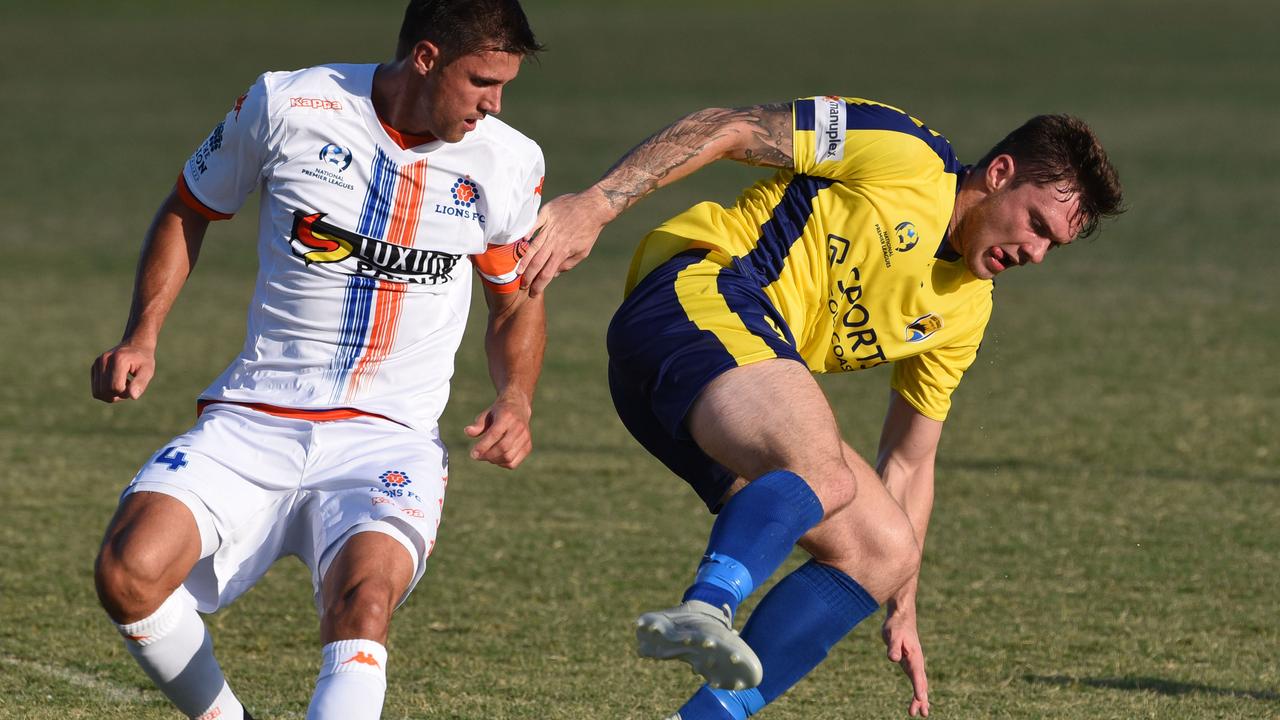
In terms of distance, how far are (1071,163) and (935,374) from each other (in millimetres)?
753

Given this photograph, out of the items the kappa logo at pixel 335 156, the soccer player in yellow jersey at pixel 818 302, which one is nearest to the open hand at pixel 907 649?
the soccer player in yellow jersey at pixel 818 302

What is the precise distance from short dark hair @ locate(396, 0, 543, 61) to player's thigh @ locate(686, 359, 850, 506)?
99cm

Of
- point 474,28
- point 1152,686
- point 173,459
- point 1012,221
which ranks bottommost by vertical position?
point 1152,686

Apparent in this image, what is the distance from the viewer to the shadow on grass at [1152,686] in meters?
5.32

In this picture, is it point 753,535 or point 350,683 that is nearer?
point 350,683

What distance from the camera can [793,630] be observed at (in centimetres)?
439

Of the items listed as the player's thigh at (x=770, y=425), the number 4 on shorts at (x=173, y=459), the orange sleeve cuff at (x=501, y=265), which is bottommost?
the number 4 on shorts at (x=173, y=459)

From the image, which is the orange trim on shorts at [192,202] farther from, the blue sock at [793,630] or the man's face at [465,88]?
the blue sock at [793,630]

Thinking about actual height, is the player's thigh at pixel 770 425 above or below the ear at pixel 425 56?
below

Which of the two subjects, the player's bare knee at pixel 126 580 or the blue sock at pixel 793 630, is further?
the blue sock at pixel 793 630

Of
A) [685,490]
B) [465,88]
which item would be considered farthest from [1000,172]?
[685,490]

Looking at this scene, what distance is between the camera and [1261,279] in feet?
46.4

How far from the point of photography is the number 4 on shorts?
4.26 metres

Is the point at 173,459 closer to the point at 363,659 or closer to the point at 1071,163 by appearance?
the point at 363,659
